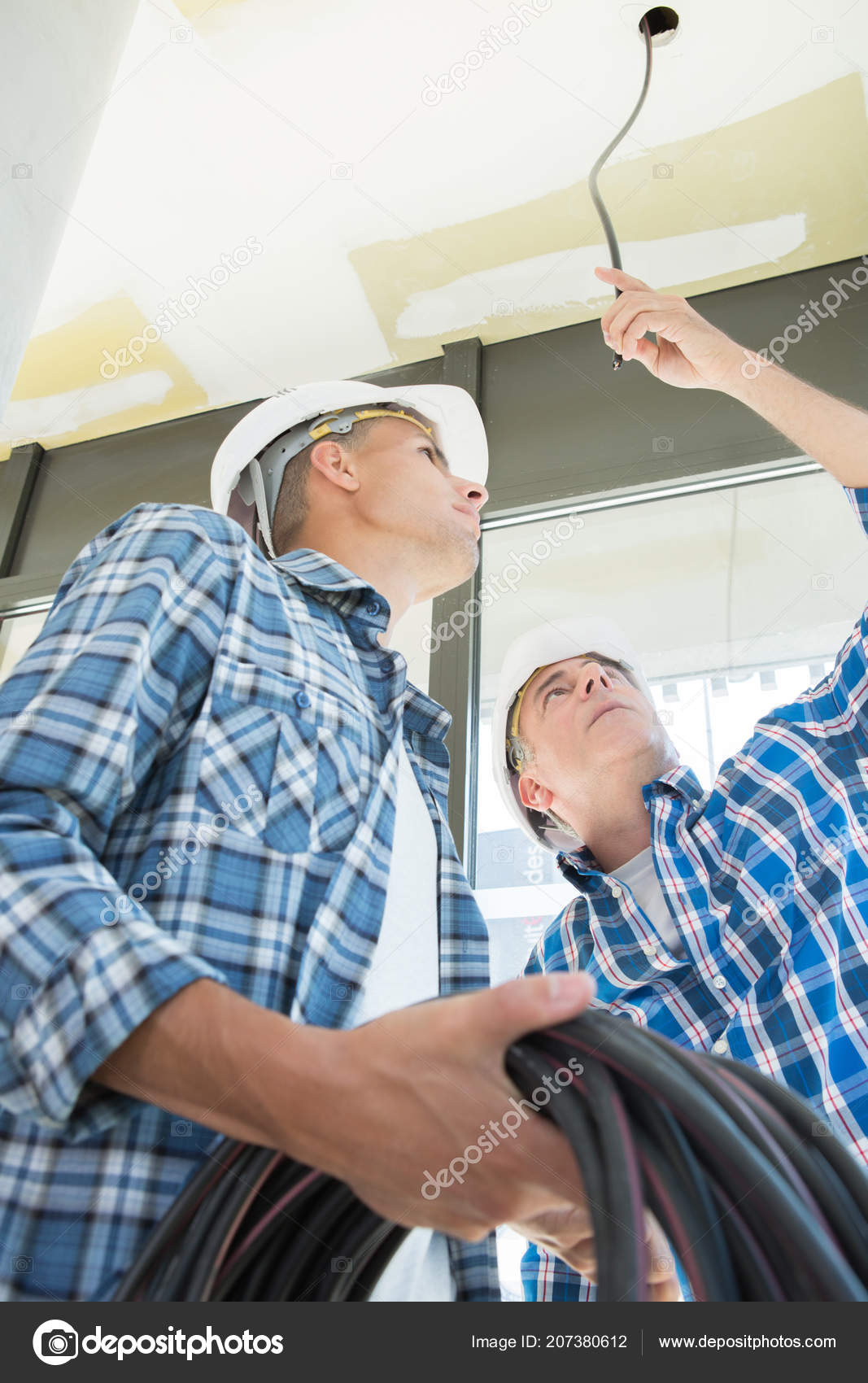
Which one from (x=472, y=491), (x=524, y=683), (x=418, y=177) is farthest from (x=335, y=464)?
(x=418, y=177)

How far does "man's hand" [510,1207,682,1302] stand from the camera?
2.28ft

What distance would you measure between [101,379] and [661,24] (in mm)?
1743

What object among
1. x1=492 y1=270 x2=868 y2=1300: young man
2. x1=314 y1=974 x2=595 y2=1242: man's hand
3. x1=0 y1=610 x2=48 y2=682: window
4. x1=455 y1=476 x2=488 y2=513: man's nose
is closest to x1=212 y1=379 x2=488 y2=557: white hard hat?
x1=455 y1=476 x2=488 y2=513: man's nose

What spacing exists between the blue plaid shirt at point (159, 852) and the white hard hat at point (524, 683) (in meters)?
0.93

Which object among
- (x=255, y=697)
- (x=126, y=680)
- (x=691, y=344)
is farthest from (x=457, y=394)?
(x=126, y=680)

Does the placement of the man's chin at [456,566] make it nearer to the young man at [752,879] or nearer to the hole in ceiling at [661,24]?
the young man at [752,879]

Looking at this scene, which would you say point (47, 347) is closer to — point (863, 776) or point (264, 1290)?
point (863, 776)

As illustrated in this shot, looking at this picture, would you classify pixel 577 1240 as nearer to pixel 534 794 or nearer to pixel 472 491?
pixel 472 491

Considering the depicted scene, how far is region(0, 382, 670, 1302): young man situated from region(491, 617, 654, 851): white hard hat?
79 cm

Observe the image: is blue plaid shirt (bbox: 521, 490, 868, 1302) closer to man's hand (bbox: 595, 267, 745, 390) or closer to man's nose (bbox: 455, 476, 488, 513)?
man's hand (bbox: 595, 267, 745, 390)

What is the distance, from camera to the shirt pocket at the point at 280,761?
80 cm

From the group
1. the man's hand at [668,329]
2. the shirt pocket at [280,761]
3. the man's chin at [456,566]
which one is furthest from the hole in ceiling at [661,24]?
the shirt pocket at [280,761]

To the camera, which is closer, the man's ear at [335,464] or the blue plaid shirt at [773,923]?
the blue plaid shirt at [773,923]

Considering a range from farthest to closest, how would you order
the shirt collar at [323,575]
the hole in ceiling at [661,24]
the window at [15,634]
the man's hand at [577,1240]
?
the window at [15,634] → the hole in ceiling at [661,24] → the shirt collar at [323,575] → the man's hand at [577,1240]
